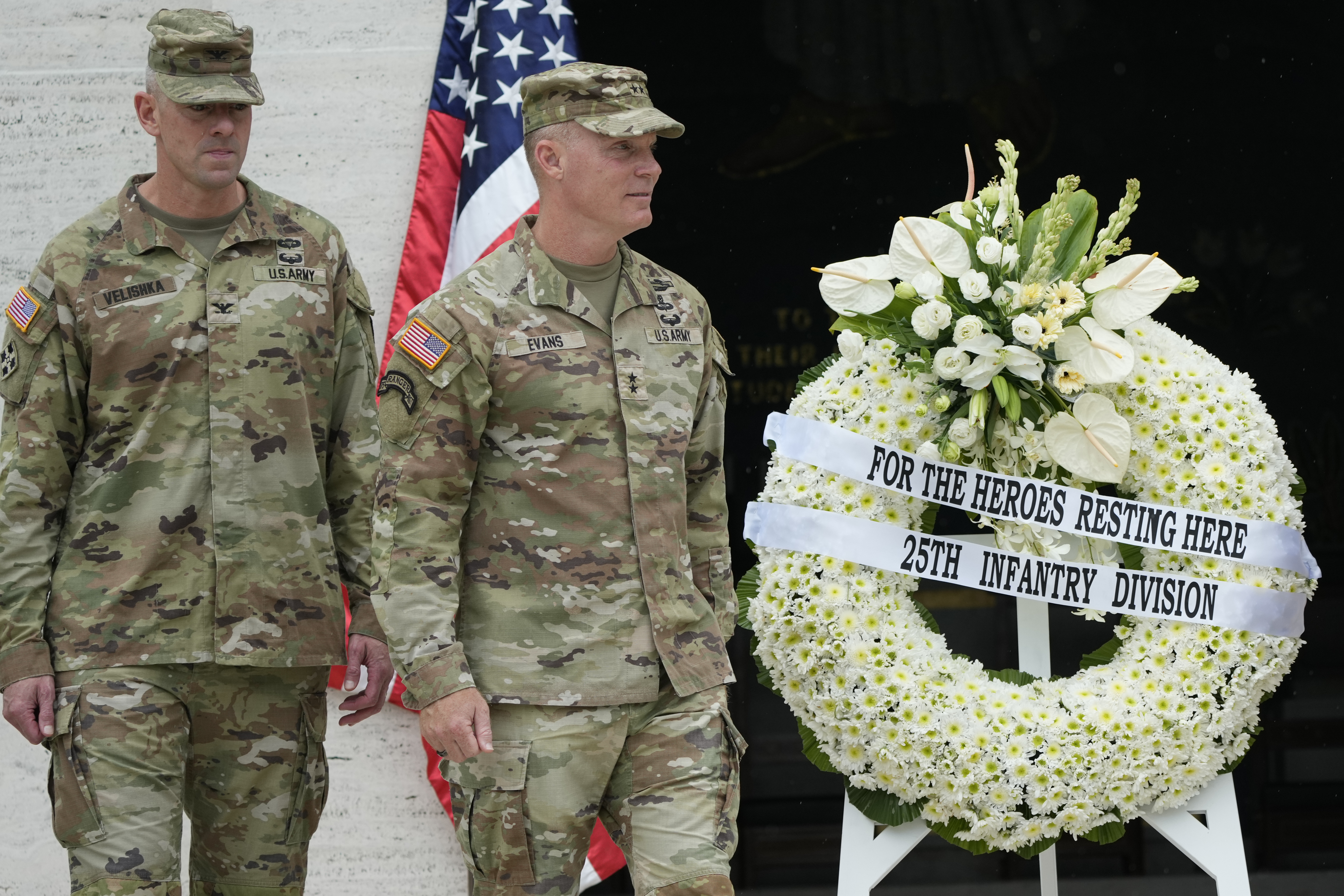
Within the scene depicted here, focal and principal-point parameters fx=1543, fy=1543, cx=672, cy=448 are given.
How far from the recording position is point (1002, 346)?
3039mm

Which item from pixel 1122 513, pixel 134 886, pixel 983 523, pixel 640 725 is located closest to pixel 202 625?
pixel 134 886

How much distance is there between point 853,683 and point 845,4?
2.14 meters

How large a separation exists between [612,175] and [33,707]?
1312 mm

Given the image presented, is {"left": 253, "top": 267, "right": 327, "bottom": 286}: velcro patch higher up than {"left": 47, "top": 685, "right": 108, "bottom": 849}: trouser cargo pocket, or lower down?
higher up

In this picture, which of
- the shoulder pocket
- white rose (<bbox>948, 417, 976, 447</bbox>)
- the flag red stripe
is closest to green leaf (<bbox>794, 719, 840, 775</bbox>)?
white rose (<bbox>948, 417, 976, 447</bbox>)

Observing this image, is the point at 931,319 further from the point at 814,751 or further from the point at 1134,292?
the point at 814,751

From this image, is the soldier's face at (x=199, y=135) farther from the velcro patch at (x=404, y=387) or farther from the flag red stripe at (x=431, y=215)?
the flag red stripe at (x=431, y=215)

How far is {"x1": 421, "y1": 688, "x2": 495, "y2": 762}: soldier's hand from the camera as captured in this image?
7.48ft

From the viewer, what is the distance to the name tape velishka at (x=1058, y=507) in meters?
3.13

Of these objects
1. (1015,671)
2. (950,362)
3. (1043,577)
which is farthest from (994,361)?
(1015,671)

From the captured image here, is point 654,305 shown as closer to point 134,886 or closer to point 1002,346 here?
point 1002,346

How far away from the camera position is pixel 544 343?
2.46m

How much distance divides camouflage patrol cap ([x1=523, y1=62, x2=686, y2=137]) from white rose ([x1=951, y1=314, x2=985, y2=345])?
81cm

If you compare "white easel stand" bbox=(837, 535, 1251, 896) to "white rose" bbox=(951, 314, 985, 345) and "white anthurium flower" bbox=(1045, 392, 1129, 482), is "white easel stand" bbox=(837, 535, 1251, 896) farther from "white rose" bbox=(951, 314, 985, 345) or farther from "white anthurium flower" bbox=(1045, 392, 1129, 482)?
"white rose" bbox=(951, 314, 985, 345)
